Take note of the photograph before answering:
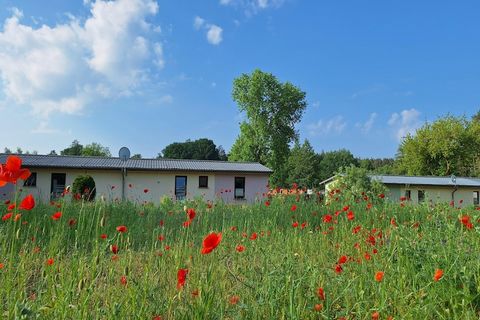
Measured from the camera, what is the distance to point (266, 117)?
1706 inches

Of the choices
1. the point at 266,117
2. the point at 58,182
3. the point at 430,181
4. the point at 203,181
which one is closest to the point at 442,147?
the point at 430,181

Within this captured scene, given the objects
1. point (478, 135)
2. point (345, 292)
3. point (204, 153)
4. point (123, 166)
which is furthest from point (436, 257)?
point (204, 153)

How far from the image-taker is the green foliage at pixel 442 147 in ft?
126

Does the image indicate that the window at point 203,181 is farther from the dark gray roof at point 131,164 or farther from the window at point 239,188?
the window at point 239,188

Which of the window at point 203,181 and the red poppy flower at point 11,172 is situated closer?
the red poppy flower at point 11,172

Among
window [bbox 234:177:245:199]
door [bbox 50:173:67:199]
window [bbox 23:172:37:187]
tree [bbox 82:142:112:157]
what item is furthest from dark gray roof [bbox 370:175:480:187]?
tree [bbox 82:142:112:157]

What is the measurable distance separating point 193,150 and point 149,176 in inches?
1787

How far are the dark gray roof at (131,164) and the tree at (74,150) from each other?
4371cm

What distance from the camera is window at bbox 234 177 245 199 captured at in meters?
29.5

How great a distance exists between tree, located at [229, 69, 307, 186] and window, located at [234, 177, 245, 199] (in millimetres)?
12874

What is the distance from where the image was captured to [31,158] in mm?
27406

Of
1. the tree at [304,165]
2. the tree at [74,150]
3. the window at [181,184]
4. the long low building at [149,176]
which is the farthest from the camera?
the tree at [74,150]

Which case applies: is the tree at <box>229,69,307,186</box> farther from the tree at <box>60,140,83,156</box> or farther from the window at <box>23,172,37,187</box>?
the tree at <box>60,140,83,156</box>

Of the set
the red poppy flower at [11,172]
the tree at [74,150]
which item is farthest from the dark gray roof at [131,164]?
the tree at [74,150]
